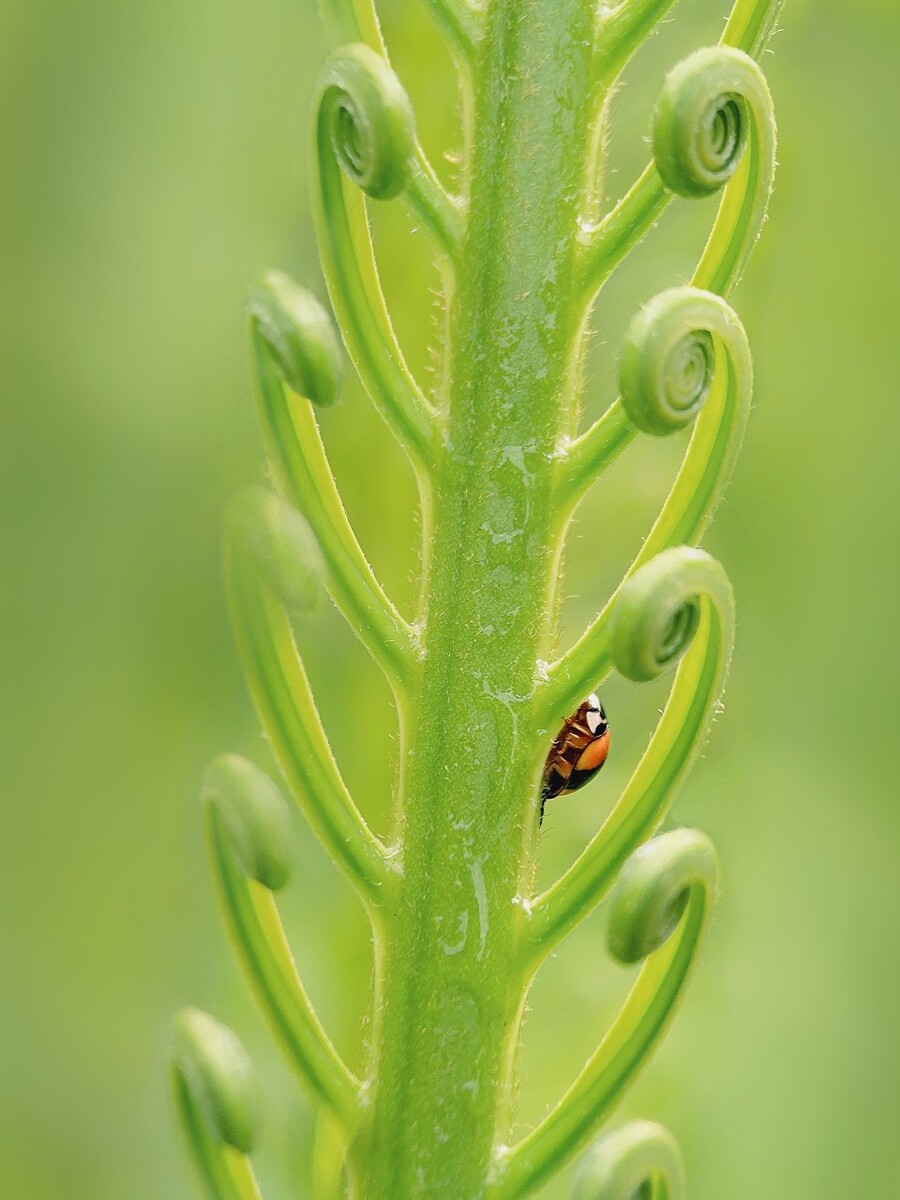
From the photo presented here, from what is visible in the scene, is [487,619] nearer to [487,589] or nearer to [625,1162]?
[487,589]

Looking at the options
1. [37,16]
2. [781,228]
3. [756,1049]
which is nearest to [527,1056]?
[756,1049]

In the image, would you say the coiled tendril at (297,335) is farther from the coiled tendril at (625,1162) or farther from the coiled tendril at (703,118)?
the coiled tendril at (625,1162)

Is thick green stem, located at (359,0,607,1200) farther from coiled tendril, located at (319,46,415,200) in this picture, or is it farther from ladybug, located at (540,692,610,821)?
ladybug, located at (540,692,610,821)

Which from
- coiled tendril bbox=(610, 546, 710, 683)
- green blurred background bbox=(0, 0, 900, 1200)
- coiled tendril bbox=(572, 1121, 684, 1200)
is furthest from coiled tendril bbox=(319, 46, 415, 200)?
green blurred background bbox=(0, 0, 900, 1200)

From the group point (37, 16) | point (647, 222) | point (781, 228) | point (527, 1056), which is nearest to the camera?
point (647, 222)

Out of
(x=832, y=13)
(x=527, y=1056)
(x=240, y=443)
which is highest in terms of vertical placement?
(x=832, y=13)

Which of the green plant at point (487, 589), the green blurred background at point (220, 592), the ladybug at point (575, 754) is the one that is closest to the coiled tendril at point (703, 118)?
the green plant at point (487, 589)

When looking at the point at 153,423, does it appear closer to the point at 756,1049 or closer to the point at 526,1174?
the point at 756,1049
